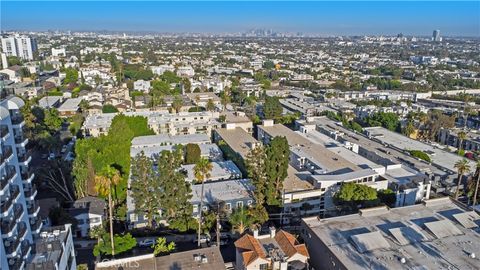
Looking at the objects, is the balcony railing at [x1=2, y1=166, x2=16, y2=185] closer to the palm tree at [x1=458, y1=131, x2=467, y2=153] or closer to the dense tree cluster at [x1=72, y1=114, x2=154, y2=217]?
the dense tree cluster at [x1=72, y1=114, x2=154, y2=217]

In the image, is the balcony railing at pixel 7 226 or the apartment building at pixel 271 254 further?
the apartment building at pixel 271 254

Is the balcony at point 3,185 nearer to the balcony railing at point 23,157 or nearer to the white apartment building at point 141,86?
the balcony railing at point 23,157

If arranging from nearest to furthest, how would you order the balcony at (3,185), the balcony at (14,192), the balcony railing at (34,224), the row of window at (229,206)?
the balcony at (3,185), the balcony at (14,192), the balcony railing at (34,224), the row of window at (229,206)

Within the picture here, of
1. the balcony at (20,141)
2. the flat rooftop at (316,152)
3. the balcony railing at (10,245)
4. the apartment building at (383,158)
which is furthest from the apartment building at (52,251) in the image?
the apartment building at (383,158)

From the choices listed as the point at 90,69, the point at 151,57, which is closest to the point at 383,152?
the point at 90,69

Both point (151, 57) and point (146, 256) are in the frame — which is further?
point (151, 57)

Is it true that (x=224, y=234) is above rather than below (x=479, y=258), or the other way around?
below

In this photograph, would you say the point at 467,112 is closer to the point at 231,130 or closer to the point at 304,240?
the point at 231,130
